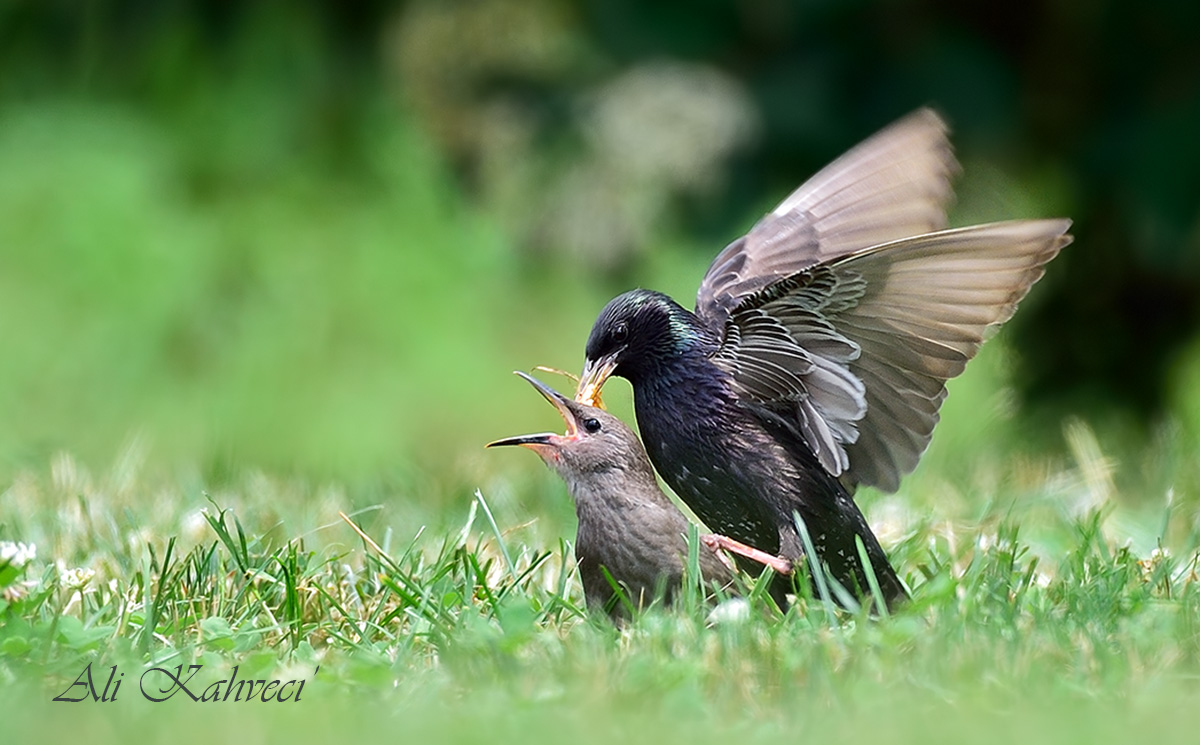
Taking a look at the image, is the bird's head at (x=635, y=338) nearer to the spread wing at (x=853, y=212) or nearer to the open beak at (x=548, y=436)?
the open beak at (x=548, y=436)

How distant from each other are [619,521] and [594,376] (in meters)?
0.48

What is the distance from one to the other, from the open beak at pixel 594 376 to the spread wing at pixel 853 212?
12.2 inches

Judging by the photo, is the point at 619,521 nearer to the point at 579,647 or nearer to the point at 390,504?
the point at 579,647

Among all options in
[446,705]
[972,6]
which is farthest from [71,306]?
[446,705]

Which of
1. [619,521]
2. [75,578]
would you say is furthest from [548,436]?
[75,578]

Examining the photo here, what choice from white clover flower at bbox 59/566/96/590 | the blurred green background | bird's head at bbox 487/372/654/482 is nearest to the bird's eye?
bird's head at bbox 487/372/654/482

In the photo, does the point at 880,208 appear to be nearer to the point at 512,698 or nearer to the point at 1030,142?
the point at 512,698

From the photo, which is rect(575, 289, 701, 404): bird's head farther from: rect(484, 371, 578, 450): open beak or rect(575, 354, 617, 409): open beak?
rect(484, 371, 578, 450): open beak

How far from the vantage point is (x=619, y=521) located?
329 centimetres

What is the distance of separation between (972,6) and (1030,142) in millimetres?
697

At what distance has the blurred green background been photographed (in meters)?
6.74

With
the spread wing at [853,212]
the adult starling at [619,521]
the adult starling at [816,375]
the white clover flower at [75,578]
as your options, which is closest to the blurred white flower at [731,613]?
the adult starling at [619,521]

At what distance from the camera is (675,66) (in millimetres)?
6805

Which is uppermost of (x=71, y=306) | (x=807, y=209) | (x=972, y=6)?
(x=972, y=6)
